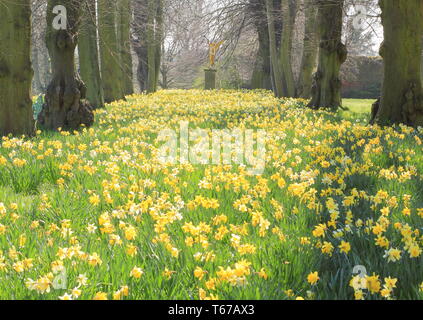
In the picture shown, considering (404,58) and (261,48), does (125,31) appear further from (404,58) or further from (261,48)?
(404,58)

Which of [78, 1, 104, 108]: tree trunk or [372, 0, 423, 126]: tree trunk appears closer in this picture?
[372, 0, 423, 126]: tree trunk

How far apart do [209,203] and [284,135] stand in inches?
149

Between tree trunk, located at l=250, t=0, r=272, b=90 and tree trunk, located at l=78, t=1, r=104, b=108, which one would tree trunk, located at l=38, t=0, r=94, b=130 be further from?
tree trunk, located at l=250, t=0, r=272, b=90

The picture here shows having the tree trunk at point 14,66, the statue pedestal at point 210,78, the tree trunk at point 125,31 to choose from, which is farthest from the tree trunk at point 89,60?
the statue pedestal at point 210,78

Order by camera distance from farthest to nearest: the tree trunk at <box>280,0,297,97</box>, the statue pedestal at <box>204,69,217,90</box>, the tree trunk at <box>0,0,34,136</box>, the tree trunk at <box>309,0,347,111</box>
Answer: the statue pedestal at <box>204,69,217,90</box> → the tree trunk at <box>280,0,297,97</box> → the tree trunk at <box>309,0,347,111</box> → the tree trunk at <box>0,0,34,136</box>

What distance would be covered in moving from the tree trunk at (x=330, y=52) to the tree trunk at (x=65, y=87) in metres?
7.04

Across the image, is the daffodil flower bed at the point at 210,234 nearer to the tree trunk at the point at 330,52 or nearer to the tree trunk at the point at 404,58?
the tree trunk at the point at 404,58

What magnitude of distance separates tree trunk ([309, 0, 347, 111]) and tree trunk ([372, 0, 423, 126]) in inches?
158

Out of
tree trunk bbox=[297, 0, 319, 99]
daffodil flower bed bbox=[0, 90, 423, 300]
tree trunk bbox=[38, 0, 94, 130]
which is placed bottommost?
daffodil flower bed bbox=[0, 90, 423, 300]

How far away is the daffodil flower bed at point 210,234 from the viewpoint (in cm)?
207

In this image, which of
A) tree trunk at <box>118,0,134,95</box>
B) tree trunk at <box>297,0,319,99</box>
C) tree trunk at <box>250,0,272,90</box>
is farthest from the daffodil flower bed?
tree trunk at <box>250,0,272,90</box>

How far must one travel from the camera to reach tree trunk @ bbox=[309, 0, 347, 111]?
39.1 feet
